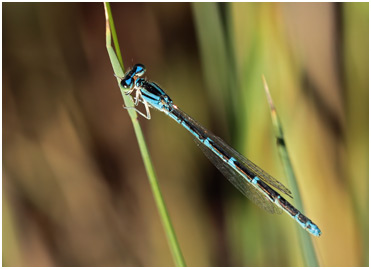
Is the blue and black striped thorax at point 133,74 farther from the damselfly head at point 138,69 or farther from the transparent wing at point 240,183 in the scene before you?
the transparent wing at point 240,183

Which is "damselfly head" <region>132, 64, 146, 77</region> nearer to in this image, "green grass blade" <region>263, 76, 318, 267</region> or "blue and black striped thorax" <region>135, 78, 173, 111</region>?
"blue and black striped thorax" <region>135, 78, 173, 111</region>

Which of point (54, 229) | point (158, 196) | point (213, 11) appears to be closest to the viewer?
point (158, 196)

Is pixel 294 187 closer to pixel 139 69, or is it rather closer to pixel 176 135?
pixel 176 135

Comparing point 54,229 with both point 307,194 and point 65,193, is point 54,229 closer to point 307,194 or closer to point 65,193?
point 65,193

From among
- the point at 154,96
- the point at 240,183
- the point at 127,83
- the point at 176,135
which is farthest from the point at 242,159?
the point at 127,83

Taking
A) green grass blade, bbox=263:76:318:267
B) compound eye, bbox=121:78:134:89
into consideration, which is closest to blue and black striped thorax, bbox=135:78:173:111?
compound eye, bbox=121:78:134:89

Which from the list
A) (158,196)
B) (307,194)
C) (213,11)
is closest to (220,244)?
(307,194)

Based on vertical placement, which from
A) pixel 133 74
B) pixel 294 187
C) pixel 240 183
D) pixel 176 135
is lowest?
pixel 240 183

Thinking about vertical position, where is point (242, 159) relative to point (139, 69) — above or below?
below
